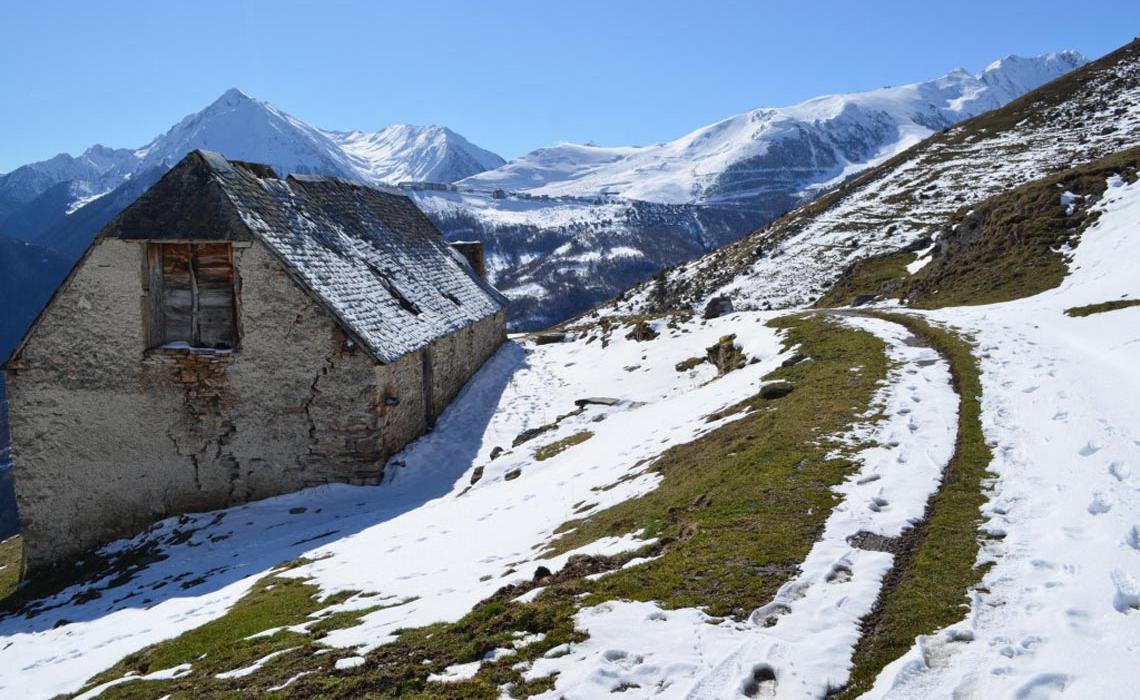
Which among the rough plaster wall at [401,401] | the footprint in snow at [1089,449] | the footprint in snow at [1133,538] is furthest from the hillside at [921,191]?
the footprint in snow at [1133,538]

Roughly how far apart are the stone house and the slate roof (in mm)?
111

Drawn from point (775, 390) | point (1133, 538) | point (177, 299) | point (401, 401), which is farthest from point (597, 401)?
point (1133, 538)

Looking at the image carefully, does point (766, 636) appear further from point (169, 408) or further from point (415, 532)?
point (169, 408)

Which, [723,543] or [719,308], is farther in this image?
[719,308]

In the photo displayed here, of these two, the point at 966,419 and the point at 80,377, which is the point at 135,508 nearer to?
the point at 80,377

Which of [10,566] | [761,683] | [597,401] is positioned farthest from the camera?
[597,401]

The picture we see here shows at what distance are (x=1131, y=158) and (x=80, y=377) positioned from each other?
35.8 meters

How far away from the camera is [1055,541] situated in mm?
6461

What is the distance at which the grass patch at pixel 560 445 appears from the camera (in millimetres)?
16859

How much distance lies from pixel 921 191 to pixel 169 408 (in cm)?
6023

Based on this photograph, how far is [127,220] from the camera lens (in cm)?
1695

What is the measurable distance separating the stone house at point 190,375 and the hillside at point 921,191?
3014cm

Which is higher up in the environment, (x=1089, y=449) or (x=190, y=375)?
(x=190, y=375)

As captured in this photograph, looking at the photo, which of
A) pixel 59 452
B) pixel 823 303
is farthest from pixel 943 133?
pixel 59 452
